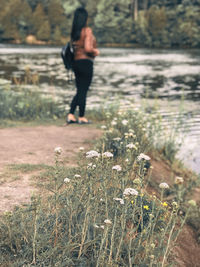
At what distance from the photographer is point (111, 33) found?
61.8 meters

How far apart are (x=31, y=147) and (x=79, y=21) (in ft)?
8.26

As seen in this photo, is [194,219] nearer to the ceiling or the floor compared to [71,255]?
nearer to the floor

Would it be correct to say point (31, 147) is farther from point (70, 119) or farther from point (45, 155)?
point (70, 119)

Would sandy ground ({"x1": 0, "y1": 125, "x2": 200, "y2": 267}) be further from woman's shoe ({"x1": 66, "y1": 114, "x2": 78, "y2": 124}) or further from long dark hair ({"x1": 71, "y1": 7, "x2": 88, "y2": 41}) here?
long dark hair ({"x1": 71, "y1": 7, "x2": 88, "y2": 41})

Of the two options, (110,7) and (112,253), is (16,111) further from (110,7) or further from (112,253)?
(110,7)

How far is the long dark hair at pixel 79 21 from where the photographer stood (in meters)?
6.71

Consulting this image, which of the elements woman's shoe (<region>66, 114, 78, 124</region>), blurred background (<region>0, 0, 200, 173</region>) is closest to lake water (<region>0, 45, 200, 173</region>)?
blurred background (<region>0, 0, 200, 173</region>)

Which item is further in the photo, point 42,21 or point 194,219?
point 42,21

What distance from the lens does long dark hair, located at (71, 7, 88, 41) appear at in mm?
6711

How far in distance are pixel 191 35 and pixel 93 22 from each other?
1948 centimetres

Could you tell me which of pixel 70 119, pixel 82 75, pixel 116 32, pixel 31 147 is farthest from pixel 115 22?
pixel 31 147

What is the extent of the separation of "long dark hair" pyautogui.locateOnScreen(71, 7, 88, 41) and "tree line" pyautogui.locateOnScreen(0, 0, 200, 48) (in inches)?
→ 1971

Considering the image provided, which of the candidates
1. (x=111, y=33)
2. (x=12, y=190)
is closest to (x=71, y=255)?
(x=12, y=190)

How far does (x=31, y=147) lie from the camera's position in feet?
19.0
